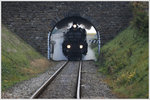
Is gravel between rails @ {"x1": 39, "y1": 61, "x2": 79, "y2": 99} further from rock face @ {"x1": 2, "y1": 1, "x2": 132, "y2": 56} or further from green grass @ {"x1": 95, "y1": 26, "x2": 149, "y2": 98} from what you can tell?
rock face @ {"x1": 2, "y1": 1, "x2": 132, "y2": 56}

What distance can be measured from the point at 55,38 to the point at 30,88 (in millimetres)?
34212

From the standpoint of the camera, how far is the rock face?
88.6 ft

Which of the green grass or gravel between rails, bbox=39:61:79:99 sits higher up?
the green grass

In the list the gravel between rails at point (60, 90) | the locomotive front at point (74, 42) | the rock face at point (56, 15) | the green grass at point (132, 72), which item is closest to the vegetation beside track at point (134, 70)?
the green grass at point (132, 72)

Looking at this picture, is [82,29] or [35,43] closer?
[35,43]

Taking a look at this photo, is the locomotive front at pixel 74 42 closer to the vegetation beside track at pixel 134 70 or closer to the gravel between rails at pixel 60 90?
the vegetation beside track at pixel 134 70

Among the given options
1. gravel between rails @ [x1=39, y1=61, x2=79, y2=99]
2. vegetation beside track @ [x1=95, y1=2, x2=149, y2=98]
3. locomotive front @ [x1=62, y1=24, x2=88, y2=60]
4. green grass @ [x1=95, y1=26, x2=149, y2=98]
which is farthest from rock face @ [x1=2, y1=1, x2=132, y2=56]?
gravel between rails @ [x1=39, y1=61, x2=79, y2=99]

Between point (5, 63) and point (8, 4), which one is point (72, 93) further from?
point (8, 4)

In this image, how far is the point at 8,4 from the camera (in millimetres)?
27250

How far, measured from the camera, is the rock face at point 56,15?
88.6ft

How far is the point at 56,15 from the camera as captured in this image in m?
27.2

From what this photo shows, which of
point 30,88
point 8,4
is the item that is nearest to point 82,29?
point 8,4

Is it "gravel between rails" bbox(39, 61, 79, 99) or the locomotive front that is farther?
the locomotive front

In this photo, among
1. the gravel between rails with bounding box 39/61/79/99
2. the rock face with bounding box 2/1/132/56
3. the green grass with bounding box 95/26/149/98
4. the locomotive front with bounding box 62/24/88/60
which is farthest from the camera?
the locomotive front with bounding box 62/24/88/60
